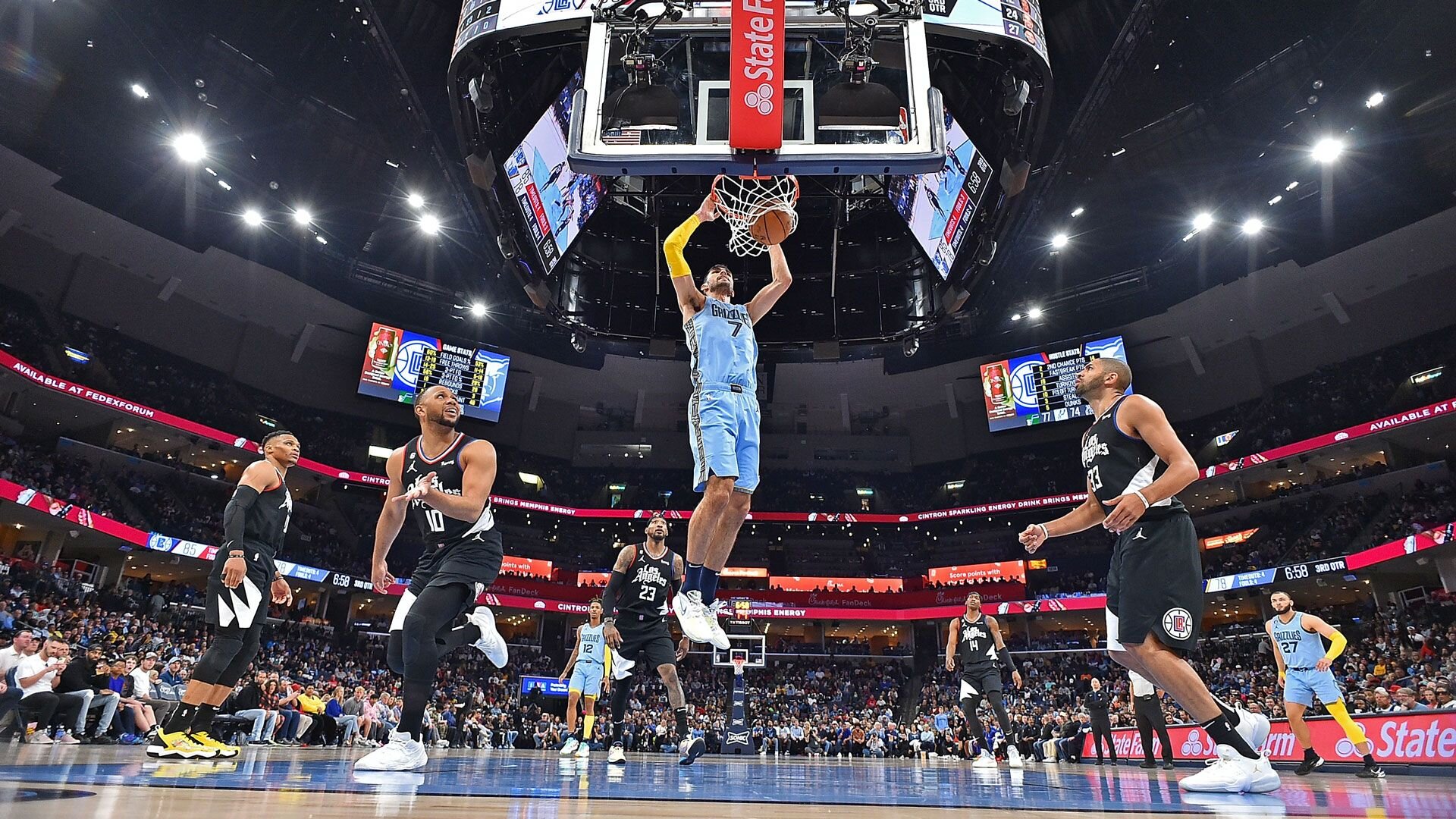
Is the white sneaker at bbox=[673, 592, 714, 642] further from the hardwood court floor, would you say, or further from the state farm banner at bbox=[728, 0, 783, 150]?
the state farm banner at bbox=[728, 0, 783, 150]

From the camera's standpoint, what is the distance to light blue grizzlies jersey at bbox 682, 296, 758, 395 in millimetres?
5242

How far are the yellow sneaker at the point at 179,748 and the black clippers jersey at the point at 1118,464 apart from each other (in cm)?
526

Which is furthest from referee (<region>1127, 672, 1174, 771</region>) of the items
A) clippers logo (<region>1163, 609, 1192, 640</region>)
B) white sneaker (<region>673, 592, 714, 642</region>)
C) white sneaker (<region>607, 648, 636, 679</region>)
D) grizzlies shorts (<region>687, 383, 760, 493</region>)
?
grizzlies shorts (<region>687, 383, 760, 493</region>)

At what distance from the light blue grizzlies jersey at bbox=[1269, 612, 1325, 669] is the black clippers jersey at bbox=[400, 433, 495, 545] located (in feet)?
26.1

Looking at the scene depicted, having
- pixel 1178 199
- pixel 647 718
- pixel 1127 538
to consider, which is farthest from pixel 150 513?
pixel 1178 199

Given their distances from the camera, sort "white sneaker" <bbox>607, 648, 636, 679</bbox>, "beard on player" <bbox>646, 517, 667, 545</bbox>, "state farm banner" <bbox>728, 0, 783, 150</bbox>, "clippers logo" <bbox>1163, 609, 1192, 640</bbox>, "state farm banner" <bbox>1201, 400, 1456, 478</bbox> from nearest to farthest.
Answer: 1. "clippers logo" <bbox>1163, 609, 1192, 640</bbox>
2. "state farm banner" <bbox>728, 0, 783, 150</bbox>
3. "beard on player" <bbox>646, 517, 667, 545</bbox>
4. "white sneaker" <bbox>607, 648, 636, 679</bbox>
5. "state farm banner" <bbox>1201, 400, 1456, 478</bbox>

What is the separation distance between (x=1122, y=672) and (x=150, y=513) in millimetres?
32828

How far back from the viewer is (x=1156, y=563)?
4.14 m

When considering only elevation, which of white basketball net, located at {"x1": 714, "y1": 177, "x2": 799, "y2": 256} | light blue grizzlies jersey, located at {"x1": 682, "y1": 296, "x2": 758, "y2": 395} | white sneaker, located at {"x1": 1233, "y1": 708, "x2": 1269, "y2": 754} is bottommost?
white sneaker, located at {"x1": 1233, "y1": 708, "x2": 1269, "y2": 754}

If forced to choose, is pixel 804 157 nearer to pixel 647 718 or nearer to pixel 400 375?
pixel 647 718

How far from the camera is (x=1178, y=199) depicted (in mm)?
21688

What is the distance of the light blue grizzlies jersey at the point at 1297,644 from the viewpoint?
7.83m

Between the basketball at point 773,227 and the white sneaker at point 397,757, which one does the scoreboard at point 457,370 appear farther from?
the white sneaker at point 397,757

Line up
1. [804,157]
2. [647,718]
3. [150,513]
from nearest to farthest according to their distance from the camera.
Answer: [804,157] < [647,718] < [150,513]
